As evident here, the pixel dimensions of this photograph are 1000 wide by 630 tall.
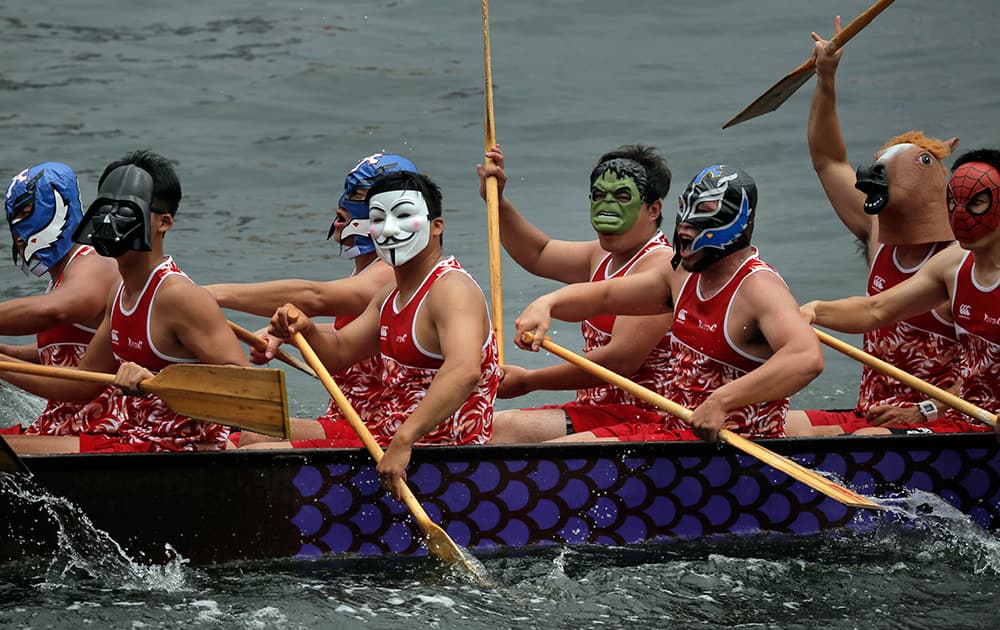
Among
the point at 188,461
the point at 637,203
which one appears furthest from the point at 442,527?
the point at 637,203

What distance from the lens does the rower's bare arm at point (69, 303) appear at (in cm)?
632

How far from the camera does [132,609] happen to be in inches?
221

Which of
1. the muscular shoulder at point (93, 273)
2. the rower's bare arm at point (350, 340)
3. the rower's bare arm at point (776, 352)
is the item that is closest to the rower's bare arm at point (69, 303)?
the muscular shoulder at point (93, 273)

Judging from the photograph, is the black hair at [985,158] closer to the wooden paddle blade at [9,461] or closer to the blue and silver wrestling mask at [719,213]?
the blue and silver wrestling mask at [719,213]

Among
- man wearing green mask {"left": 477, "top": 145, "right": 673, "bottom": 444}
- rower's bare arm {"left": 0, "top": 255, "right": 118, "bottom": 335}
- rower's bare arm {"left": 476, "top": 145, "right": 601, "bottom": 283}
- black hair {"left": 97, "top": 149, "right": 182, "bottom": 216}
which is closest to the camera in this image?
→ black hair {"left": 97, "top": 149, "right": 182, "bottom": 216}

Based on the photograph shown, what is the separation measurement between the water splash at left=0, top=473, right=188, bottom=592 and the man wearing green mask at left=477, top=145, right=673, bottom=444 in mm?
1594

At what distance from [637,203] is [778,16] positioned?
43.0ft

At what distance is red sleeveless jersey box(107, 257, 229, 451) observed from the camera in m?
5.83

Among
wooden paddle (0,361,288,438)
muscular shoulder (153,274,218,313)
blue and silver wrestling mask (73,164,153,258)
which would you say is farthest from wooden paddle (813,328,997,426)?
blue and silver wrestling mask (73,164,153,258)

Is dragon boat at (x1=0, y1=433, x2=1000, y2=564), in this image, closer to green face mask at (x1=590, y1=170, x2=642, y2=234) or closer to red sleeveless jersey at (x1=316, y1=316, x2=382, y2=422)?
red sleeveless jersey at (x1=316, y1=316, x2=382, y2=422)

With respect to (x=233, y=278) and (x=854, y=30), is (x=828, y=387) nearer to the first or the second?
(x=854, y=30)

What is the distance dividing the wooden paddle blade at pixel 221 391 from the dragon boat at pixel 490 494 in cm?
22

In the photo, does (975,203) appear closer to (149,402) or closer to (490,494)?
(490,494)

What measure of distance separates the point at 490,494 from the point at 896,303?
2126mm
